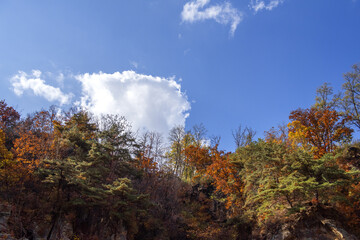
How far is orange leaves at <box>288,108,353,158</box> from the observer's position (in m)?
18.0

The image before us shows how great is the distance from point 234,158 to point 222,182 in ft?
10.7

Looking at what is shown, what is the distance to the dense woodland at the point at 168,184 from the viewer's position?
39.6ft

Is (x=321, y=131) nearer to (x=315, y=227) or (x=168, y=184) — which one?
(x=315, y=227)

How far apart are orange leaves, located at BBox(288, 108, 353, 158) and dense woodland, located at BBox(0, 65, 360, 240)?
0.09 meters

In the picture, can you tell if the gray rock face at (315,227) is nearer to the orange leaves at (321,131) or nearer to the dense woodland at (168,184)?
the dense woodland at (168,184)

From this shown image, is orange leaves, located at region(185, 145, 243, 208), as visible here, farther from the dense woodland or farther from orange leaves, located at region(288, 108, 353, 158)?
orange leaves, located at region(288, 108, 353, 158)

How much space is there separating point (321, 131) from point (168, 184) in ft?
53.2

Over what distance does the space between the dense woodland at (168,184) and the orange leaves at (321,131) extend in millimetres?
88

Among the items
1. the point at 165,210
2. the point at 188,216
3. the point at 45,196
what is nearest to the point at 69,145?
the point at 45,196

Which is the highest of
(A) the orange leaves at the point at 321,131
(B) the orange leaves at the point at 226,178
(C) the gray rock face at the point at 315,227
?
(A) the orange leaves at the point at 321,131

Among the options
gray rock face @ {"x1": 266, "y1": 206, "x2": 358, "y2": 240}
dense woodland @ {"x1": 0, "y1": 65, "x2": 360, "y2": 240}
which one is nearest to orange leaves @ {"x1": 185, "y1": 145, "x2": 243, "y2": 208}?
dense woodland @ {"x1": 0, "y1": 65, "x2": 360, "y2": 240}

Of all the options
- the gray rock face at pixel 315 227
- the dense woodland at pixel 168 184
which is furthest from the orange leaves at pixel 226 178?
the gray rock face at pixel 315 227

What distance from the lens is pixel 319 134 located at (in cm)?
1877

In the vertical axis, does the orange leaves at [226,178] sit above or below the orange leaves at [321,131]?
below
